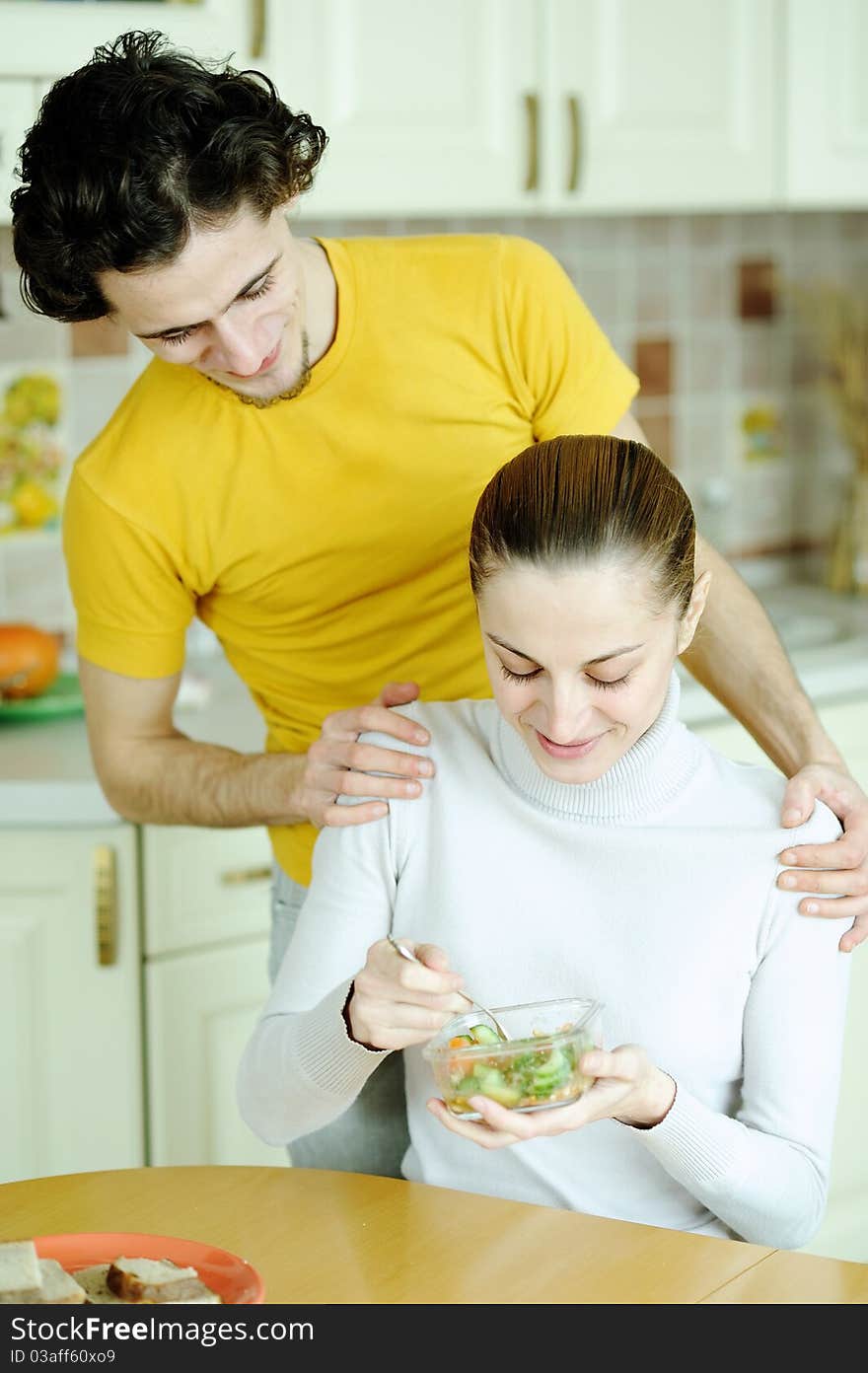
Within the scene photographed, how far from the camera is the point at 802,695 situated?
1.58 metres

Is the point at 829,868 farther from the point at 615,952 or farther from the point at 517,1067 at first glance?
the point at 517,1067

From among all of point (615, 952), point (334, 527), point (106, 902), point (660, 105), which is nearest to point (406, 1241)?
point (615, 952)

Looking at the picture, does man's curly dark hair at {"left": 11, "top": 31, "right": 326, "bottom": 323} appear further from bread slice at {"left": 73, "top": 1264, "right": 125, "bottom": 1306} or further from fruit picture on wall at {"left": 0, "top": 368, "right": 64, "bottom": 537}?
fruit picture on wall at {"left": 0, "top": 368, "right": 64, "bottom": 537}

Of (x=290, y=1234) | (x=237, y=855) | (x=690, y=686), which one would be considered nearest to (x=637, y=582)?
(x=290, y=1234)

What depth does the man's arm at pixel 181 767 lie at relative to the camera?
1517 mm

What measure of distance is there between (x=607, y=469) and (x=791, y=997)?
1.40 ft

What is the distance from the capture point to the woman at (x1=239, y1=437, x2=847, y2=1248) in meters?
1.28

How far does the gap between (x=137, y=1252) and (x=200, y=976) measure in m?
1.08

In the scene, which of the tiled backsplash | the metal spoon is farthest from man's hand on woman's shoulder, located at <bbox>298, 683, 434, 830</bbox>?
the tiled backsplash

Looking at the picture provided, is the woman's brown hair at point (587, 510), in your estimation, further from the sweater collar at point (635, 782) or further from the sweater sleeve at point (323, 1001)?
the sweater sleeve at point (323, 1001)

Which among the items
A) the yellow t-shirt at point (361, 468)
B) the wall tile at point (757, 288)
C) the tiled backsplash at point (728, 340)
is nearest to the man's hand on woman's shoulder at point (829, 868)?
the yellow t-shirt at point (361, 468)

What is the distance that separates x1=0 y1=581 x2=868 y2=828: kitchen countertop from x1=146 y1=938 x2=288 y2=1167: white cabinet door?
24 cm

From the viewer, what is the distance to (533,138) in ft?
8.22

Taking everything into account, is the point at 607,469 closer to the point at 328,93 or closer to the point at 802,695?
the point at 802,695
